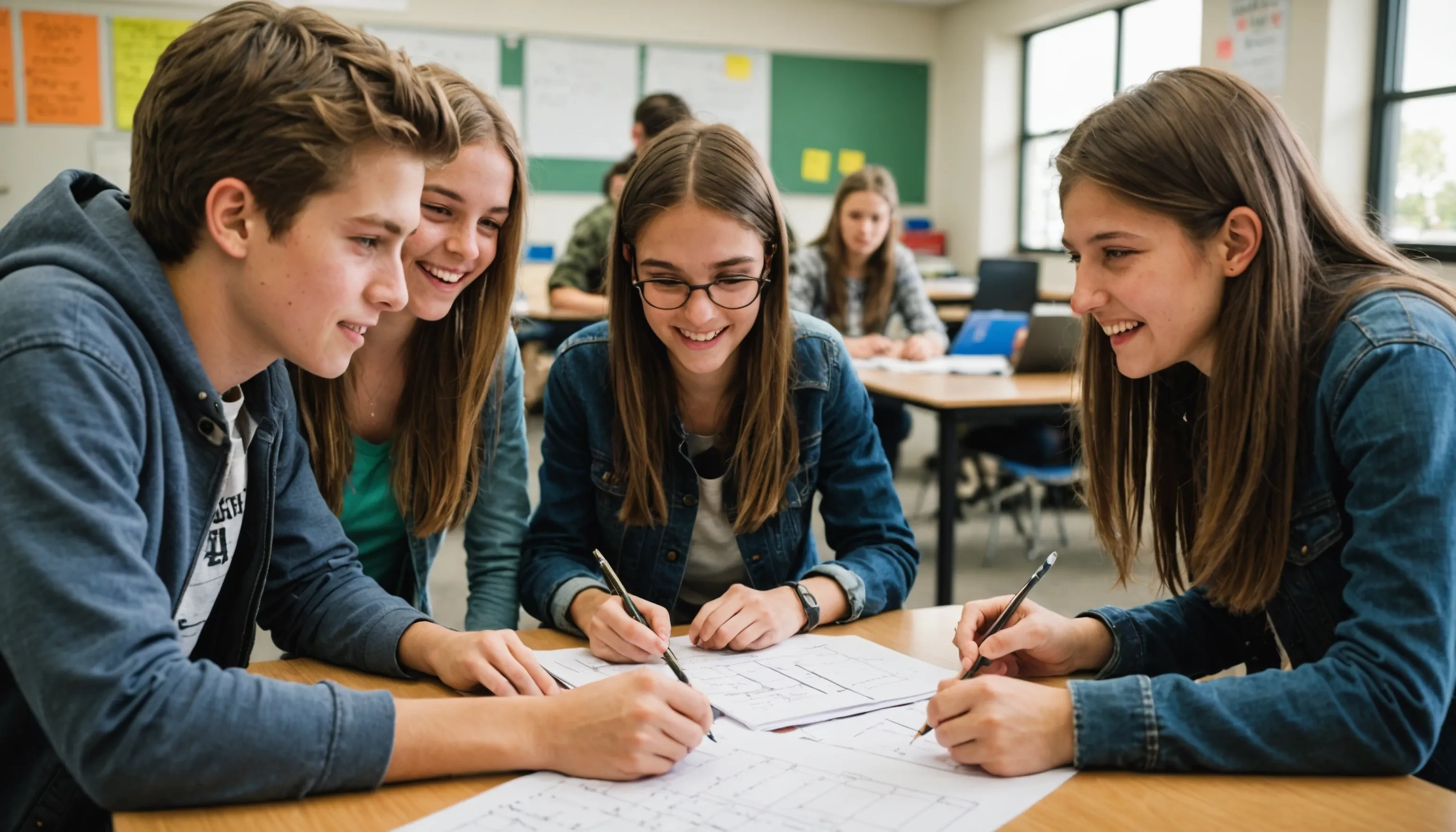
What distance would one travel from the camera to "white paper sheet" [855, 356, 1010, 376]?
339cm

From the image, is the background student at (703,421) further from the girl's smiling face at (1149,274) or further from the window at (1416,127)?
the window at (1416,127)

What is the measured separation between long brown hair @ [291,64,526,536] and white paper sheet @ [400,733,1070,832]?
0.72m

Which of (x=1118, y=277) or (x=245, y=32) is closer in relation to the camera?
(x=245, y=32)

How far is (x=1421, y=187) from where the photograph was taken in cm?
477

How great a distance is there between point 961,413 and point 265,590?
1.97 metres

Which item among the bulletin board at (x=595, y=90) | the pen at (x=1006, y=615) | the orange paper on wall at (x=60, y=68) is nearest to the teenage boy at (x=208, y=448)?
the pen at (x=1006, y=615)

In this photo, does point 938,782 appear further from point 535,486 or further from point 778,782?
point 535,486

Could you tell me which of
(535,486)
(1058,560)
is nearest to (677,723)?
(1058,560)

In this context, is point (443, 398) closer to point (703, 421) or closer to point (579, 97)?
point (703, 421)

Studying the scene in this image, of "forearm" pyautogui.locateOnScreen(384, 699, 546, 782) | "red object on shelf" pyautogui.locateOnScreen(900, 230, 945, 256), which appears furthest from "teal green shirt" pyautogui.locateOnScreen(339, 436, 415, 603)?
"red object on shelf" pyautogui.locateOnScreen(900, 230, 945, 256)

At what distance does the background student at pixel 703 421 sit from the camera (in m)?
1.42

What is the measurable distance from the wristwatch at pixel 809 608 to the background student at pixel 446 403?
18.1 inches

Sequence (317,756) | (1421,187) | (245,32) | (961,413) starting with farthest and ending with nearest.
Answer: (1421,187) < (961,413) < (245,32) < (317,756)

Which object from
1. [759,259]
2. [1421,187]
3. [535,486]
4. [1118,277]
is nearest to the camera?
[1118,277]
